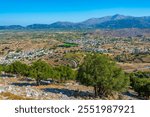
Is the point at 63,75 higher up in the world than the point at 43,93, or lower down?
lower down

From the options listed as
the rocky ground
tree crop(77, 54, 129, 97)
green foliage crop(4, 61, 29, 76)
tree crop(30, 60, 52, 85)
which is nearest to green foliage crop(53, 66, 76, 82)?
tree crop(30, 60, 52, 85)

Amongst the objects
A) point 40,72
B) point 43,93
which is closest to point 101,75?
point 43,93

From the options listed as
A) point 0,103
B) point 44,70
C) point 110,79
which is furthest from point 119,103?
point 44,70

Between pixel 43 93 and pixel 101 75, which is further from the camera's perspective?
pixel 101 75

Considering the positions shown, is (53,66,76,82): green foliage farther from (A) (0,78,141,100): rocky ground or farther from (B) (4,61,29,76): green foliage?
(A) (0,78,141,100): rocky ground

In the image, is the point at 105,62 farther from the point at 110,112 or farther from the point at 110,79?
the point at 110,112

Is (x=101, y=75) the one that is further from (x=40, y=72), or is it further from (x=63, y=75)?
(x=63, y=75)

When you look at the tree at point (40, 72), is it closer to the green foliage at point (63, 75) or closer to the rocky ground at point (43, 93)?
the green foliage at point (63, 75)

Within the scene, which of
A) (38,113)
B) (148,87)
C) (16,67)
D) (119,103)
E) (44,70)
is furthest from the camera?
(16,67)
